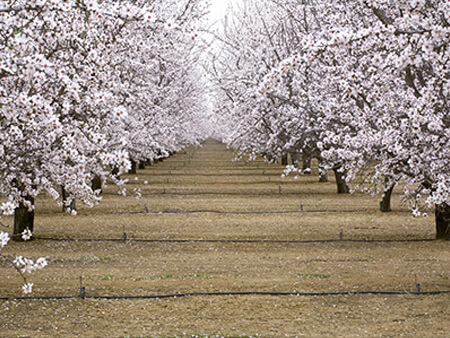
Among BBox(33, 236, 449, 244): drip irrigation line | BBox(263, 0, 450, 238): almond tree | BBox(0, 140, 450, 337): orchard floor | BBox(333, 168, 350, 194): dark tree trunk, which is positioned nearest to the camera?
BBox(263, 0, 450, 238): almond tree

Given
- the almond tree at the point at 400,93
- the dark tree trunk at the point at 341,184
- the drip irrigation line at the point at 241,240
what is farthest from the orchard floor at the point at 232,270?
the dark tree trunk at the point at 341,184

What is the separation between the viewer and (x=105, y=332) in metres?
9.07

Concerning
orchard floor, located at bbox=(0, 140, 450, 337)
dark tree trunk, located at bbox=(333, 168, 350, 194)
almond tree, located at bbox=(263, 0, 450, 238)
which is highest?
almond tree, located at bbox=(263, 0, 450, 238)

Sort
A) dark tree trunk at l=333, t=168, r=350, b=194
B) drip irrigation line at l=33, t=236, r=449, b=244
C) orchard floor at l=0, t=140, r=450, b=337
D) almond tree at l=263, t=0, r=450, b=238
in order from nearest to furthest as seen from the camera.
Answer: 1. almond tree at l=263, t=0, r=450, b=238
2. orchard floor at l=0, t=140, r=450, b=337
3. drip irrigation line at l=33, t=236, r=449, b=244
4. dark tree trunk at l=333, t=168, r=350, b=194

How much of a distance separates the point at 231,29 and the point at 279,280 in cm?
2517

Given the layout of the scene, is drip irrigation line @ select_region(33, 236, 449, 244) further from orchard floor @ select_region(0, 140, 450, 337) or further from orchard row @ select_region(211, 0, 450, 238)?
orchard row @ select_region(211, 0, 450, 238)

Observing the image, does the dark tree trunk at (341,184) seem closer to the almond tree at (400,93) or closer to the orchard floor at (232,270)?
the orchard floor at (232,270)

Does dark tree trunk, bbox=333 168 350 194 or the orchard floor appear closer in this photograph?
the orchard floor

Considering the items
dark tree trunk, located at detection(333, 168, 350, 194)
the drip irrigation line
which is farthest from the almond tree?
dark tree trunk, located at detection(333, 168, 350, 194)

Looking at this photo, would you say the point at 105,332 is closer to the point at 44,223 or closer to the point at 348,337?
the point at 348,337

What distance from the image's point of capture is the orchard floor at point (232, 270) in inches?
372

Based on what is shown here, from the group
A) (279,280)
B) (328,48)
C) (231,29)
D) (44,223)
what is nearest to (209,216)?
(44,223)

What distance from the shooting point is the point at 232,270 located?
42.4ft

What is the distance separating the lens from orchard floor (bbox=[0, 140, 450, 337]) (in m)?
9.45
